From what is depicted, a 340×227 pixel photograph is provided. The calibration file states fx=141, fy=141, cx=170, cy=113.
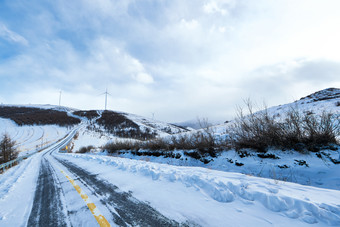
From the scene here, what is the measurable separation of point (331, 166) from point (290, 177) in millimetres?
1236

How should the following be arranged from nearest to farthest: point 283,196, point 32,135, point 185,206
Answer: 1. point 283,196
2. point 185,206
3. point 32,135

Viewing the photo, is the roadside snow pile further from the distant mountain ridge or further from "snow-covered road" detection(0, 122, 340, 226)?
the distant mountain ridge

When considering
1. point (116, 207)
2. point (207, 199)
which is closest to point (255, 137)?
point (207, 199)

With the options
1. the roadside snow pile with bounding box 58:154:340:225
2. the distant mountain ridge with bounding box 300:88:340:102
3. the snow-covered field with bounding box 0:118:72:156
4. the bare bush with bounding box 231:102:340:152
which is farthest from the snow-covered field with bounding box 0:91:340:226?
the snow-covered field with bounding box 0:118:72:156

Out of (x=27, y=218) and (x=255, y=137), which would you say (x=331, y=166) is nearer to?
(x=255, y=137)

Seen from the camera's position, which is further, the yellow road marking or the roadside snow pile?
the yellow road marking

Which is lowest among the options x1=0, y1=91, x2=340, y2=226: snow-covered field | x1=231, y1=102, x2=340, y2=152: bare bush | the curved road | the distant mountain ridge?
the curved road

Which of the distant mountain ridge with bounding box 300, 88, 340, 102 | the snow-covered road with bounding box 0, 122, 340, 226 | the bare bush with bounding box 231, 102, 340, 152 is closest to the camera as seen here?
the snow-covered road with bounding box 0, 122, 340, 226

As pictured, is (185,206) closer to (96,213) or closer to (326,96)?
(96,213)

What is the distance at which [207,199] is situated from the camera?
3146mm

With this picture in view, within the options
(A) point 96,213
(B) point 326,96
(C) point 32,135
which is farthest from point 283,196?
(C) point 32,135

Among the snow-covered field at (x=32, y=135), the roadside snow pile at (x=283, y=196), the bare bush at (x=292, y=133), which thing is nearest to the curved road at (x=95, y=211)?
the roadside snow pile at (x=283, y=196)

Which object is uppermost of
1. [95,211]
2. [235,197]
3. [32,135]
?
[32,135]

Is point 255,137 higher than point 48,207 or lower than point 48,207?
higher
